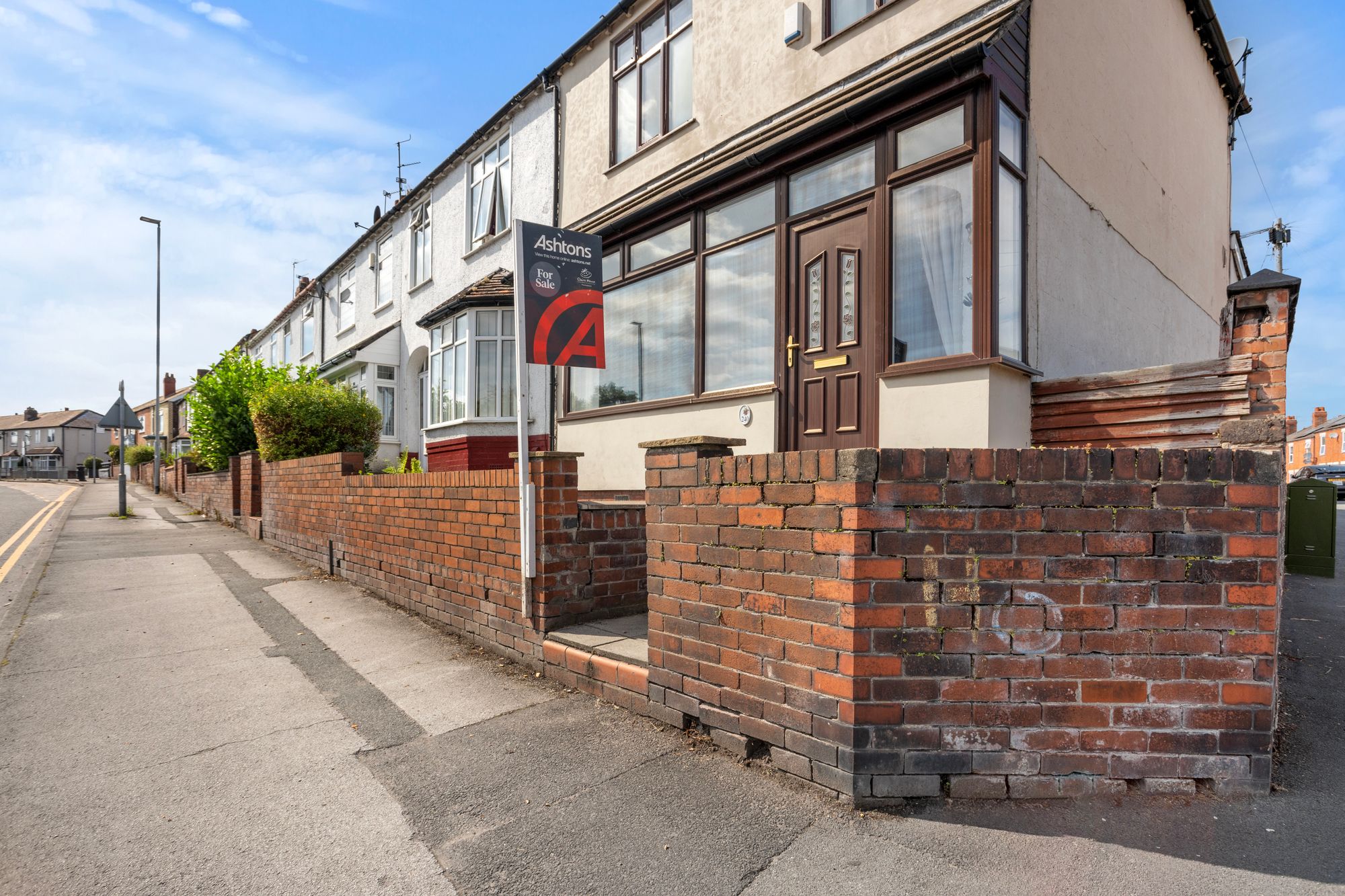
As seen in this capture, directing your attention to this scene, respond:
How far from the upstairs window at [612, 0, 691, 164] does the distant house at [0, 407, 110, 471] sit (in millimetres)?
91197

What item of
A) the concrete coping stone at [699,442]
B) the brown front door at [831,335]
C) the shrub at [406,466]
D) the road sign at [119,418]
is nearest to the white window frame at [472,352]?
the shrub at [406,466]

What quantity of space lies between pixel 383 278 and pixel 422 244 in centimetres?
265

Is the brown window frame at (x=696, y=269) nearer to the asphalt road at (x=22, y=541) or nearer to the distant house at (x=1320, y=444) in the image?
the asphalt road at (x=22, y=541)

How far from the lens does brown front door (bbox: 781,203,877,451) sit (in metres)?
5.82

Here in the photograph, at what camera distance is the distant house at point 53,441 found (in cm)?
7838

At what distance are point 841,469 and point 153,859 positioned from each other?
279 cm

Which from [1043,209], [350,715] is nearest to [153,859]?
[350,715]

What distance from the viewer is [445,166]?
14180mm

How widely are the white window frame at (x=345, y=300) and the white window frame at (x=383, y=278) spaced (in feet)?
5.45

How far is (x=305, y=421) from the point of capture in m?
11.2

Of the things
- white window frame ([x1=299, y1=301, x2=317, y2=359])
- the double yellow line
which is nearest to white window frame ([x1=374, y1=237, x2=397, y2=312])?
white window frame ([x1=299, y1=301, x2=317, y2=359])

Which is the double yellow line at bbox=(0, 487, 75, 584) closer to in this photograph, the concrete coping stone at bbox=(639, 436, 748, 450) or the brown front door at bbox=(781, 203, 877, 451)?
the concrete coping stone at bbox=(639, 436, 748, 450)

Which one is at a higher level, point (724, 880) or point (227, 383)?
point (227, 383)

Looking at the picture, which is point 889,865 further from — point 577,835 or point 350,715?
point 350,715
